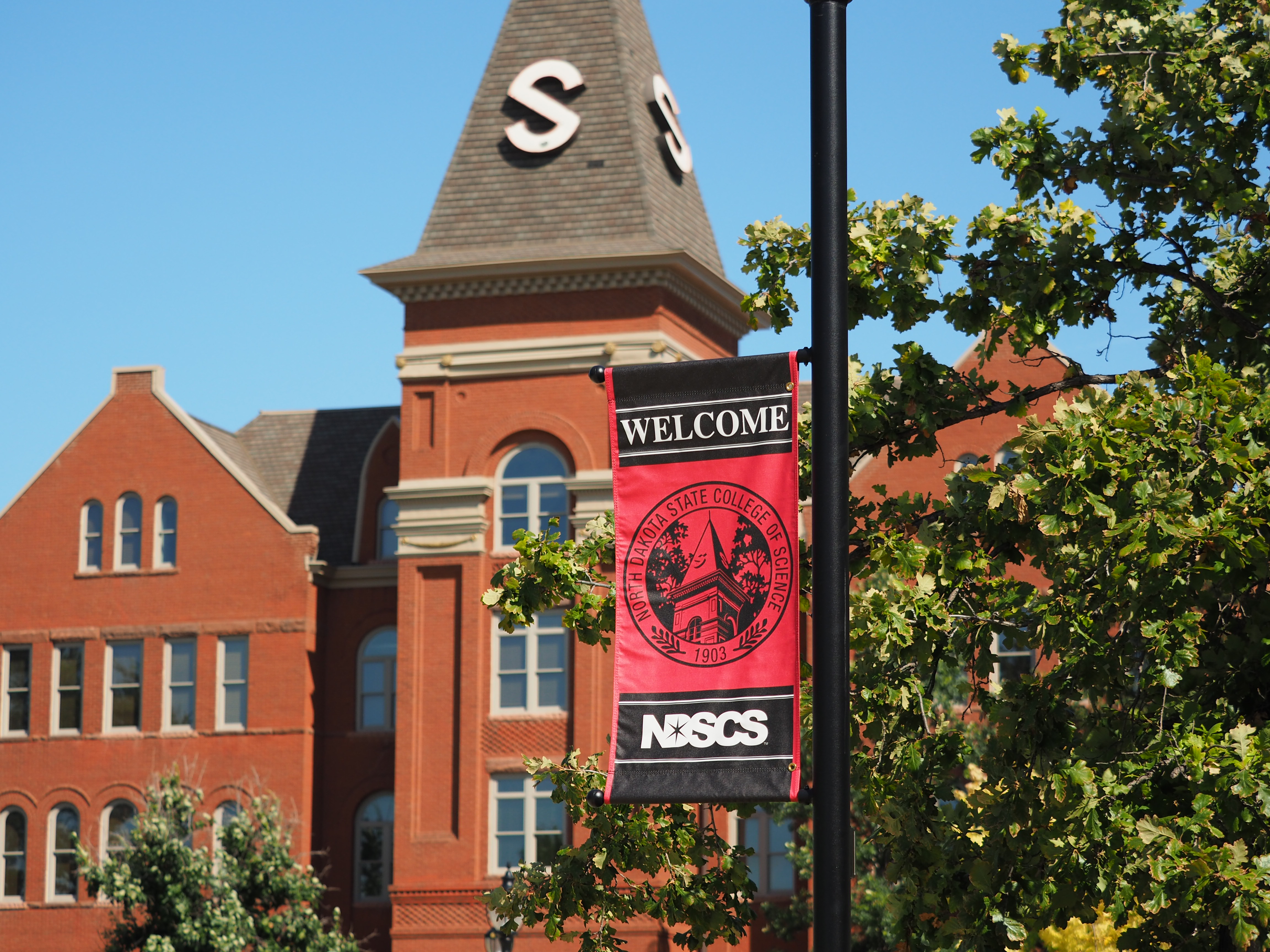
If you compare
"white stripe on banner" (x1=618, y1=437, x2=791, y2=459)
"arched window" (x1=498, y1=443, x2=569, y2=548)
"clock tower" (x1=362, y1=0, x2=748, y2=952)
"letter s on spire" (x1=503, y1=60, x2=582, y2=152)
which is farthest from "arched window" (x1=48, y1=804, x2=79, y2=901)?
"white stripe on banner" (x1=618, y1=437, x2=791, y2=459)

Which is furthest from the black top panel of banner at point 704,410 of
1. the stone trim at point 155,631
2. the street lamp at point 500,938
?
the stone trim at point 155,631

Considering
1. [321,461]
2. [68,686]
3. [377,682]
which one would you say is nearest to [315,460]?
[321,461]

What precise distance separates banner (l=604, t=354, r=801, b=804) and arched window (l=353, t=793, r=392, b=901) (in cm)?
3082

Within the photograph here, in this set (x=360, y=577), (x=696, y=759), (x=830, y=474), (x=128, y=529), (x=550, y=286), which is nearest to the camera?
(x=830, y=474)

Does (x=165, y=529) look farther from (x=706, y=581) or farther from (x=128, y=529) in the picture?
(x=706, y=581)

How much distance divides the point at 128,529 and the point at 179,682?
3937 mm

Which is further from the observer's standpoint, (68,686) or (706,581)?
(68,686)

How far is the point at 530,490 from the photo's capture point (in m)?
34.6

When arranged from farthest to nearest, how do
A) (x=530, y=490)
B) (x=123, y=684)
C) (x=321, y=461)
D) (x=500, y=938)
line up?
(x=321, y=461) < (x=123, y=684) < (x=530, y=490) < (x=500, y=938)

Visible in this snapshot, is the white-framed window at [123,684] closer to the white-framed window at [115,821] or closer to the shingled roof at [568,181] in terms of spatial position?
the white-framed window at [115,821]

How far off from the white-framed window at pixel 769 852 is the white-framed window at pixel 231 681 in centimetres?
1172

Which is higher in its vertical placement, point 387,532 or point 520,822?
point 387,532

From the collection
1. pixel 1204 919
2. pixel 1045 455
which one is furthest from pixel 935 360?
pixel 1204 919

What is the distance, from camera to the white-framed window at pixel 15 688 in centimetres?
3838
